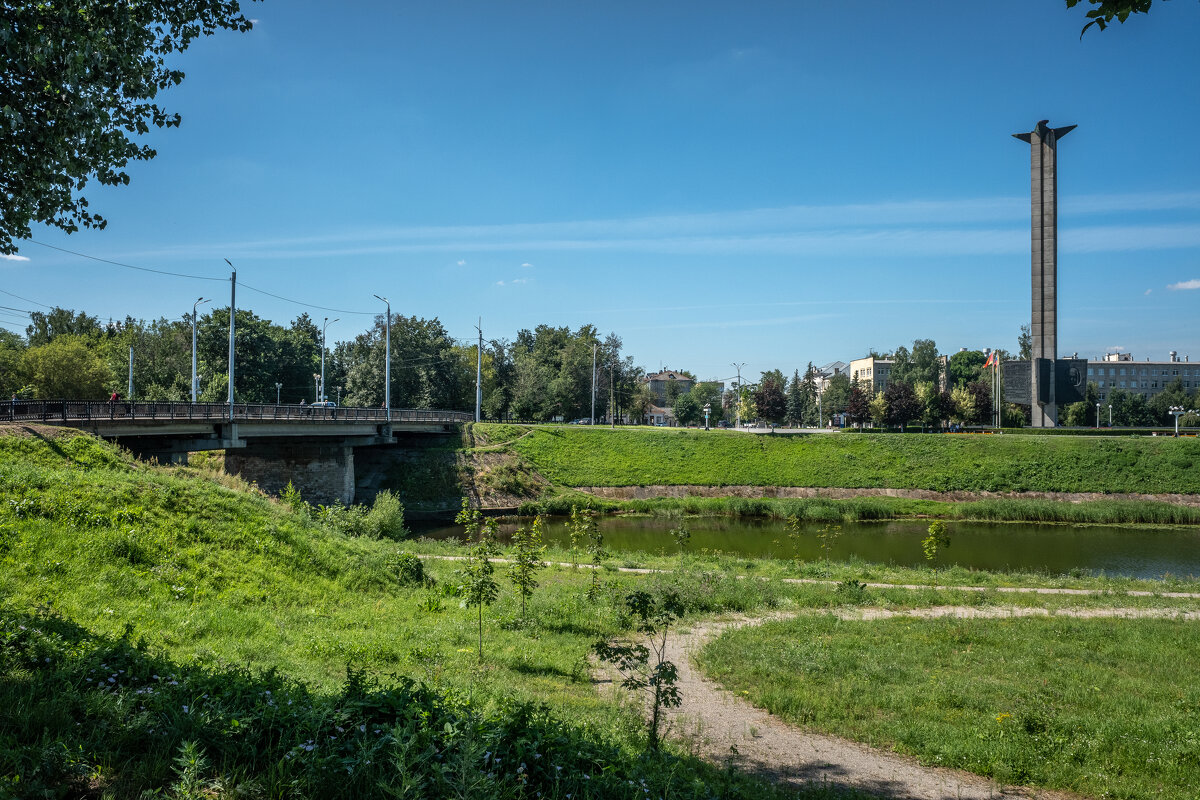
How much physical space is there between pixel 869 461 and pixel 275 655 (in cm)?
4960

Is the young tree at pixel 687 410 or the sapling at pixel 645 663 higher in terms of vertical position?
the young tree at pixel 687 410

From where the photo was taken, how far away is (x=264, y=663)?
9.15 metres

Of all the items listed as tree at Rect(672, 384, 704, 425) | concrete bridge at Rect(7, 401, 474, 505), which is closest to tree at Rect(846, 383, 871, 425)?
tree at Rect(672, 384, 704, 425)

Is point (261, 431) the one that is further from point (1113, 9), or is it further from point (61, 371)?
point (61, 371)

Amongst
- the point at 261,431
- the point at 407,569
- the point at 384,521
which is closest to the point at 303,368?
the point at 261,431

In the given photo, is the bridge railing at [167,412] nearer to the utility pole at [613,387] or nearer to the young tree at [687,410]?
the utility pole at [613,387]

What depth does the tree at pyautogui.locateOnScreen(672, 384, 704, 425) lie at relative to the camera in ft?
305

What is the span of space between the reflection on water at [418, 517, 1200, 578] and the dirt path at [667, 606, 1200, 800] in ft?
54.8

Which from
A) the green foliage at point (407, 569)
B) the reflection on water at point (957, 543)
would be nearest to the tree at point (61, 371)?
the reflection on water at point (957, 543)

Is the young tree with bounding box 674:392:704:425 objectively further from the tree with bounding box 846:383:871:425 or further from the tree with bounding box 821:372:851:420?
the tree with bounding box 846:383:871:425

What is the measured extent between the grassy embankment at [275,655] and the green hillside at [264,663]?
0.03 meters

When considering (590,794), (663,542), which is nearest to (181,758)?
(590,794)

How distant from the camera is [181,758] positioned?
4.73 m

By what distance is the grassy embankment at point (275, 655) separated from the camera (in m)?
4.94
